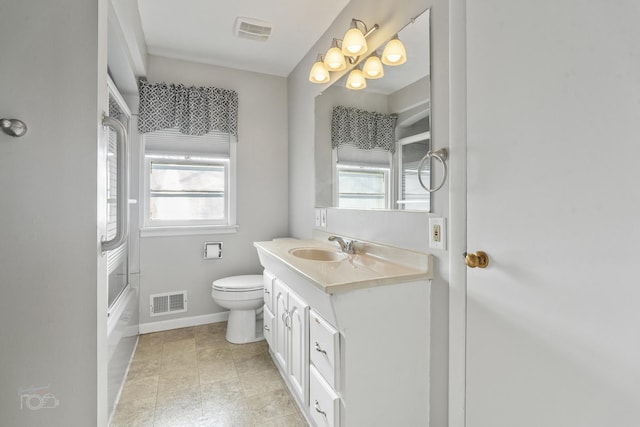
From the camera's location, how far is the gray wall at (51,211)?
0.82 meters

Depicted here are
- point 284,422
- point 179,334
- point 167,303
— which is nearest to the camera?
point 284,422

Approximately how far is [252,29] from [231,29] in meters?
0.16

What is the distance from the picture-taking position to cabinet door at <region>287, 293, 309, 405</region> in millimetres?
1515

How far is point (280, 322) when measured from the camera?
1.90 metres

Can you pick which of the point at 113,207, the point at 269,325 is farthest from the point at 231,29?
the point at 269,325

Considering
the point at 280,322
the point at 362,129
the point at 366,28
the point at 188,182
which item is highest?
the point at 366,28

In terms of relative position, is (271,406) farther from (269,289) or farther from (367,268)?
(367,268)

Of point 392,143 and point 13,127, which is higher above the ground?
point 392,143

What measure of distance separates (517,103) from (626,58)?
27cm

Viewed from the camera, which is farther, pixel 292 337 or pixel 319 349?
pixel 292 337

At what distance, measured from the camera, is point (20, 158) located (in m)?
0.83

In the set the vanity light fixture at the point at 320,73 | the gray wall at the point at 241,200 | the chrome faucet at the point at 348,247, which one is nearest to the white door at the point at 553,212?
the chrome faucet at the point at 348,247

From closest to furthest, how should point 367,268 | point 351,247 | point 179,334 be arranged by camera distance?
point 367,268 → point 351,247 → point 179,334

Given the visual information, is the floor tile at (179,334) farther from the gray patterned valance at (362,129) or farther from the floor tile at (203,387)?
the gray patterned valance at (362,129)
